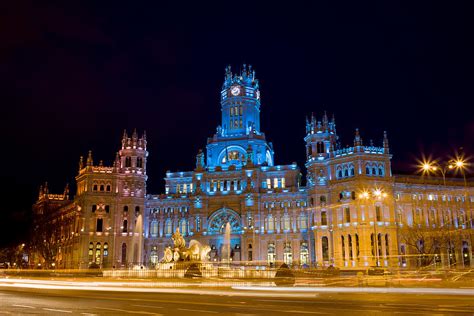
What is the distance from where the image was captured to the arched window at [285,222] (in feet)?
337

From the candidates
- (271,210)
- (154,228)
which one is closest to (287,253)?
(271,210)

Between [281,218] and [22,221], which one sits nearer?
Answer: [22,221]

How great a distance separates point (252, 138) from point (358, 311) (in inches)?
3804

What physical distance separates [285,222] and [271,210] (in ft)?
13.2

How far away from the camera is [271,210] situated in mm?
104312

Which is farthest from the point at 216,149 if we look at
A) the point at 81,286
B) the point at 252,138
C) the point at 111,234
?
the point at 81,286

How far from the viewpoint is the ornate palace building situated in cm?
8944

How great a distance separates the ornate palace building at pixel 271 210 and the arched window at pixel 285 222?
0.22m

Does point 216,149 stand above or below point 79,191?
above

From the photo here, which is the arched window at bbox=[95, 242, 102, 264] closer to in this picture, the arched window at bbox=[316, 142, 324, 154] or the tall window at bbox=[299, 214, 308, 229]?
the tall window at bbox=[299, 214, 308, 229]

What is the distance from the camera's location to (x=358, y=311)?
20.1 m

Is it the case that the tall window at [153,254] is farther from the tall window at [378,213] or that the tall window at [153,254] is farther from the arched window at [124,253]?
the tall window at [378,213]

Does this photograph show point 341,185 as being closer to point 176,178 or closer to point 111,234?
point 176,178

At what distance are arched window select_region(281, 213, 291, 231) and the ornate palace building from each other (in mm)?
217
